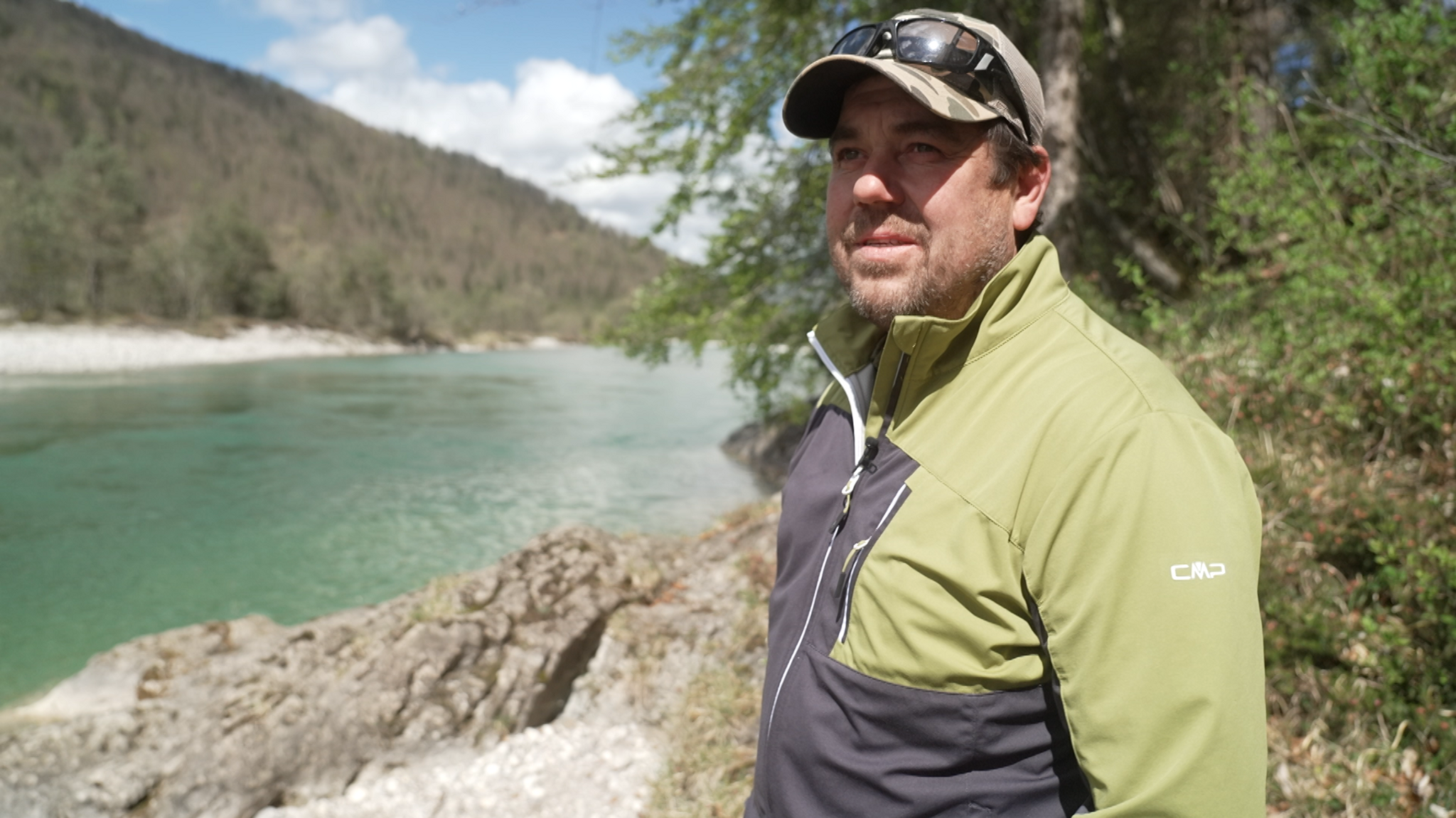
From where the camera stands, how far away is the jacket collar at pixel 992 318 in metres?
1.44

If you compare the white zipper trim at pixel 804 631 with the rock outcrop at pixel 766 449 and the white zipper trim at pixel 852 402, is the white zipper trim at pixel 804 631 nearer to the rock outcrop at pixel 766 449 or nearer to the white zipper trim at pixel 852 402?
Answer: the white zipper trim at pixel 852 402

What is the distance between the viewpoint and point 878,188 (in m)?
1.56

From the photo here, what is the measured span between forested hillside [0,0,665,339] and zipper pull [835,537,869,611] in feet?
22.9

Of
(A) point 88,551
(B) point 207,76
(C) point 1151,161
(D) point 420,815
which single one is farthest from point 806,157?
(B) point 207,76

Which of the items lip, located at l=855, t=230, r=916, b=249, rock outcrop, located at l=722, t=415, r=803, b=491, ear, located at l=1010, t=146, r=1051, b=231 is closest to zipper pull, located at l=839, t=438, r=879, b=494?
lip, located at l=855, t=230, r=916, b=249

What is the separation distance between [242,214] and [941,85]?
7581cm

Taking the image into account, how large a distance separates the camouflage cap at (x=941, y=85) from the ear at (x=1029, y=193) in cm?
6

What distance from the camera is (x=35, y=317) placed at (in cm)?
4219

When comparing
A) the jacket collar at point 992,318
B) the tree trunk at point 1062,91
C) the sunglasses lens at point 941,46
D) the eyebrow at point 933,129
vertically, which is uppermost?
the tree trunk at point 1062,91

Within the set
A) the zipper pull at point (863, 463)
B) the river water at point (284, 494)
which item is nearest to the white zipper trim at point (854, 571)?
the zipper pull at point (863, 463)

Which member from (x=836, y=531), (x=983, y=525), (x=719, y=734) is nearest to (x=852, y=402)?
(x=836, y=531)

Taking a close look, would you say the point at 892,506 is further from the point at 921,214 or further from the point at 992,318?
the point at 921,214

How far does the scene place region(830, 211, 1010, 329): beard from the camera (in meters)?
1.55

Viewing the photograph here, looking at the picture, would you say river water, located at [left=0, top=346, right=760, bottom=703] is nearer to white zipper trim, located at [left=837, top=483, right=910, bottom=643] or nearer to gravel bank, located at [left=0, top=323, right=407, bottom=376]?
white zipper trim, located at [left=837, top=483, right=910, bottom=643]
